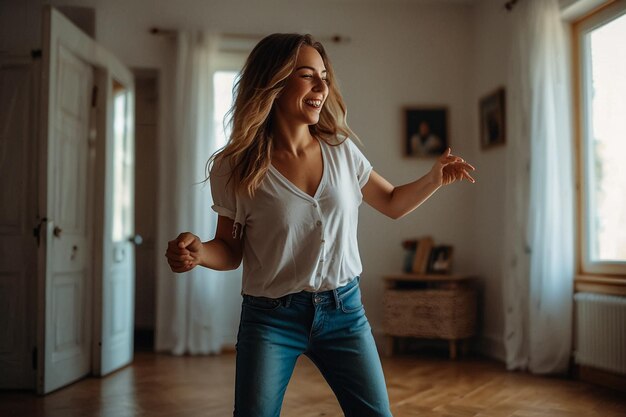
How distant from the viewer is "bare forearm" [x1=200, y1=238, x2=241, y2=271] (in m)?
1.44

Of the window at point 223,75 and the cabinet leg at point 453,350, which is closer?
the cabinet leg at point 453,350

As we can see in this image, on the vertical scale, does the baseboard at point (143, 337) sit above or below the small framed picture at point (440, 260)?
below

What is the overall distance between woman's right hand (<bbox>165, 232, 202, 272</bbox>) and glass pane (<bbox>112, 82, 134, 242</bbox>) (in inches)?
125

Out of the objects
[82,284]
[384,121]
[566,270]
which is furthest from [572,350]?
[82,284]

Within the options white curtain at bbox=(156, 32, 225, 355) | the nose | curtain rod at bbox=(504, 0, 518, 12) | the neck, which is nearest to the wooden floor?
white curtain at bbox=(156, 32, 225, 355)

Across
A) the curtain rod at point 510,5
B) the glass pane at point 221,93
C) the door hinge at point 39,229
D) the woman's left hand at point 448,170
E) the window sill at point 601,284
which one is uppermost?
the curtain rod at point 510,5

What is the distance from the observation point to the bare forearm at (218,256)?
1.44m

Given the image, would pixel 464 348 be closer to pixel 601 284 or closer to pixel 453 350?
pixel 453 350

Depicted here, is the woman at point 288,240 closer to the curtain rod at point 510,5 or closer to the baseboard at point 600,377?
the baseboard at point 600,377

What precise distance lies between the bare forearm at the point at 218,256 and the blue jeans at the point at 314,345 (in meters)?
0.11

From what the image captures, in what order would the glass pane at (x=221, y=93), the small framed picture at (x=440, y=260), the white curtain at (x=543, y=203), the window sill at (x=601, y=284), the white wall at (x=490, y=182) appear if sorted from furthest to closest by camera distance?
the glass pane at (x=221, y=93)
the small framed picture at (x=440, y=260)
the white wall at (x=490, y=182)
the white curtain at (x=543, y=203)
the window sill at (x=601, y=284)

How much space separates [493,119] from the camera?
485cm

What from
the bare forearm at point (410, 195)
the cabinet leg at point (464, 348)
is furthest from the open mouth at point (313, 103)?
the cabinet leg at point (464, 348)

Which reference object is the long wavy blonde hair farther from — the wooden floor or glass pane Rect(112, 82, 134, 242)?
glass pane Rect(112, 82, 134, 242)
